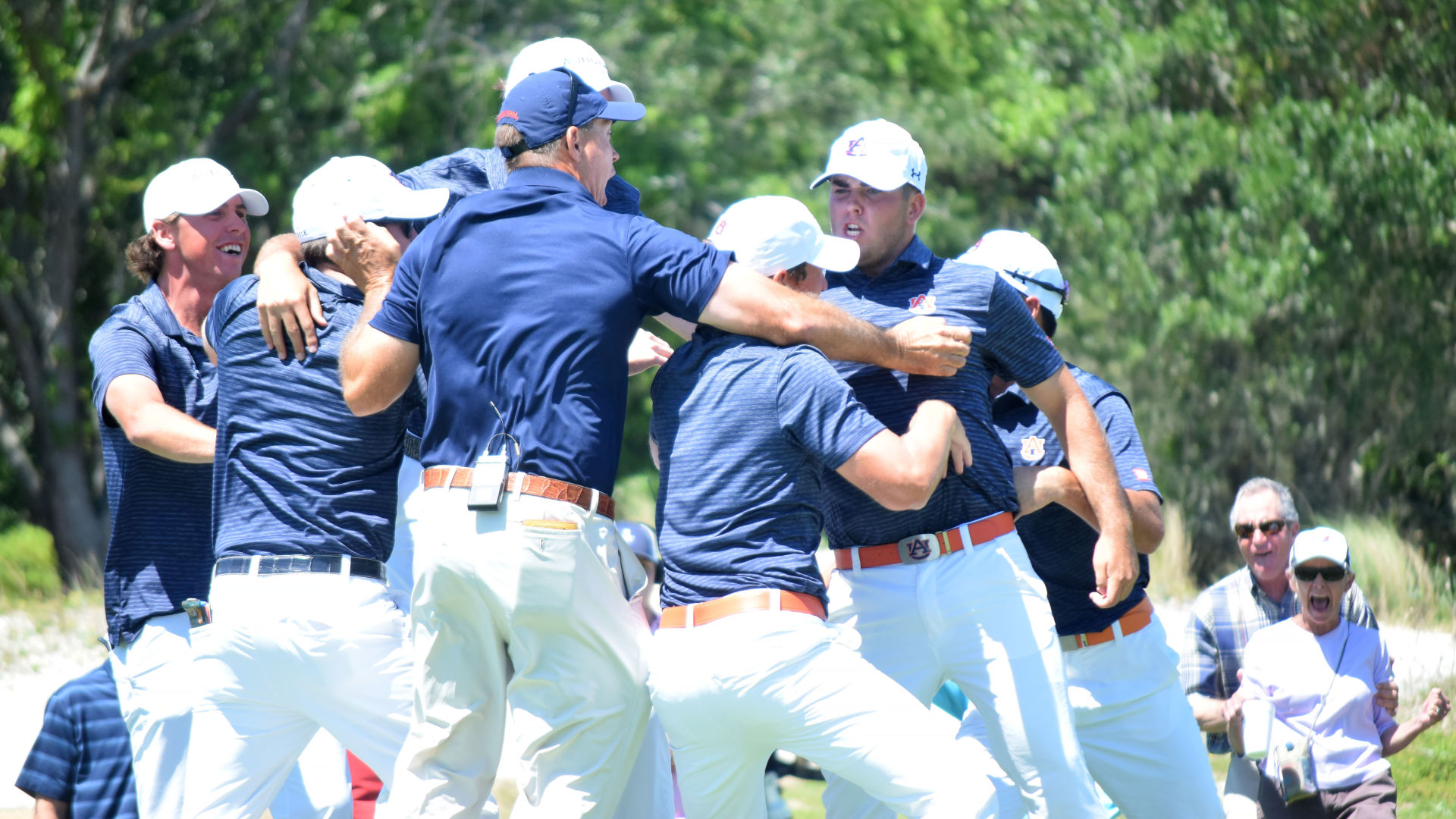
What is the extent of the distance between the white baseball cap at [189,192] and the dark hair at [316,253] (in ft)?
2.00

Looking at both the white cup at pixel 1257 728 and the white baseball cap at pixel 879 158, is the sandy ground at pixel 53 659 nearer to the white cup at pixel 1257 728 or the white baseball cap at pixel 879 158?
the white cup at pixel 1257 728

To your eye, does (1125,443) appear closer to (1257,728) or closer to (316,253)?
(1257,728)

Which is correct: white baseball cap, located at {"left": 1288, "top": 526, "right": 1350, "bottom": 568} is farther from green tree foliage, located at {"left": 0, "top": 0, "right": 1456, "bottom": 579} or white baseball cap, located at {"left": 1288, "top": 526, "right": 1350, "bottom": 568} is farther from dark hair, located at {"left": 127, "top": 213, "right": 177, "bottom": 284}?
green tree foliage, located at {"left": 0, "top": 0, "right": 1456, "bottom": 579}

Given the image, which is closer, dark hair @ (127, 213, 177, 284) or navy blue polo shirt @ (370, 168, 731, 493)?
navy blue polo shirt @ (370, 168, 731, 493)

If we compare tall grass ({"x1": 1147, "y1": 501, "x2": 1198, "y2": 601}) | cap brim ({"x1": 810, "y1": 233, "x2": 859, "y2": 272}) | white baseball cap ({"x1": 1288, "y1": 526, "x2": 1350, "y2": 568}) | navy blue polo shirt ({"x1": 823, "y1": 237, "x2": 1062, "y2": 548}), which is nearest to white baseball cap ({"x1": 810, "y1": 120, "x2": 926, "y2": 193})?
navy blue polo shirt ({"x1": 823, "y1": 237, "x2": 1062, "y2": 548})

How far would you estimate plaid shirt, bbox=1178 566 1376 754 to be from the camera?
5.96 metres

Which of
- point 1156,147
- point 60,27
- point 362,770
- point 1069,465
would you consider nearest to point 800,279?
point 1069,465

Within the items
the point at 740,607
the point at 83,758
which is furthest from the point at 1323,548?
the point at 83,758

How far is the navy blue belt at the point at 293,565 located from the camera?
3.97m

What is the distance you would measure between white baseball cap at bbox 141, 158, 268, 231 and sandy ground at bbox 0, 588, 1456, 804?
3866mm

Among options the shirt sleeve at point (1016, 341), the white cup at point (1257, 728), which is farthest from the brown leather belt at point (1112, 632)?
the white cup at point (1257, 728)

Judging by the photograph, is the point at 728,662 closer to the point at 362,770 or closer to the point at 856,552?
the point at 856,552

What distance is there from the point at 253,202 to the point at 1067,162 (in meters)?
10.9

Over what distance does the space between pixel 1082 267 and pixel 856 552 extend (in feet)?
34.0
